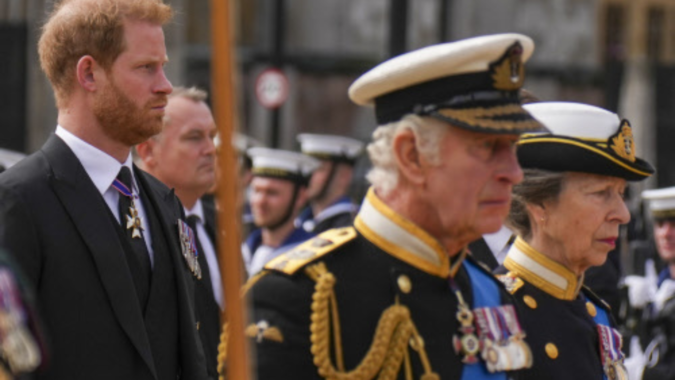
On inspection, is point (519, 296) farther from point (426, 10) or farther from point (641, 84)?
point (426, 10)

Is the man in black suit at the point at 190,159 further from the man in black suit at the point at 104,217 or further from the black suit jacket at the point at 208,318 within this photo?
the man in black suit at the point at 104,217

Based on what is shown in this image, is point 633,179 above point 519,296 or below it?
above

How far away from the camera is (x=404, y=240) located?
3.29m

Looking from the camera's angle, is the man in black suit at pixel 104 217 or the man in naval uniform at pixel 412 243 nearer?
the man in naval uniform at pixel 412 243

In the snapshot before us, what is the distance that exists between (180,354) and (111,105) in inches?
27.0

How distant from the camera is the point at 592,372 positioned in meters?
4.04

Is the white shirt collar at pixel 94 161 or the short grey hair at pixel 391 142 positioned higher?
the short grey hair at pixel 391 142

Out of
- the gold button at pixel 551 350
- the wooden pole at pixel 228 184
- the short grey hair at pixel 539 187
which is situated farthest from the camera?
the short grey hair at pixel 539 187

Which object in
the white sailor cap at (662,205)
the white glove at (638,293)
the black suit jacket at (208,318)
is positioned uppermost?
the black suit jacket at (208,318)

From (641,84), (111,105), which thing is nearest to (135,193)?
(111,105)

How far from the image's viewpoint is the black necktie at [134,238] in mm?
3756

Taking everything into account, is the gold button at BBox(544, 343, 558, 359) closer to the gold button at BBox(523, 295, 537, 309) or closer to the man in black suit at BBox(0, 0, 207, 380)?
the gold button at BBox(523, 295, 537, 309)

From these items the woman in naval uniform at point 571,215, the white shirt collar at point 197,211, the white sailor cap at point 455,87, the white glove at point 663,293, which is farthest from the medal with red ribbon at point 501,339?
the white glove at point 663,293

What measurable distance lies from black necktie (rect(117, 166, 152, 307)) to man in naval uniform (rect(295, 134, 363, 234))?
659cm
